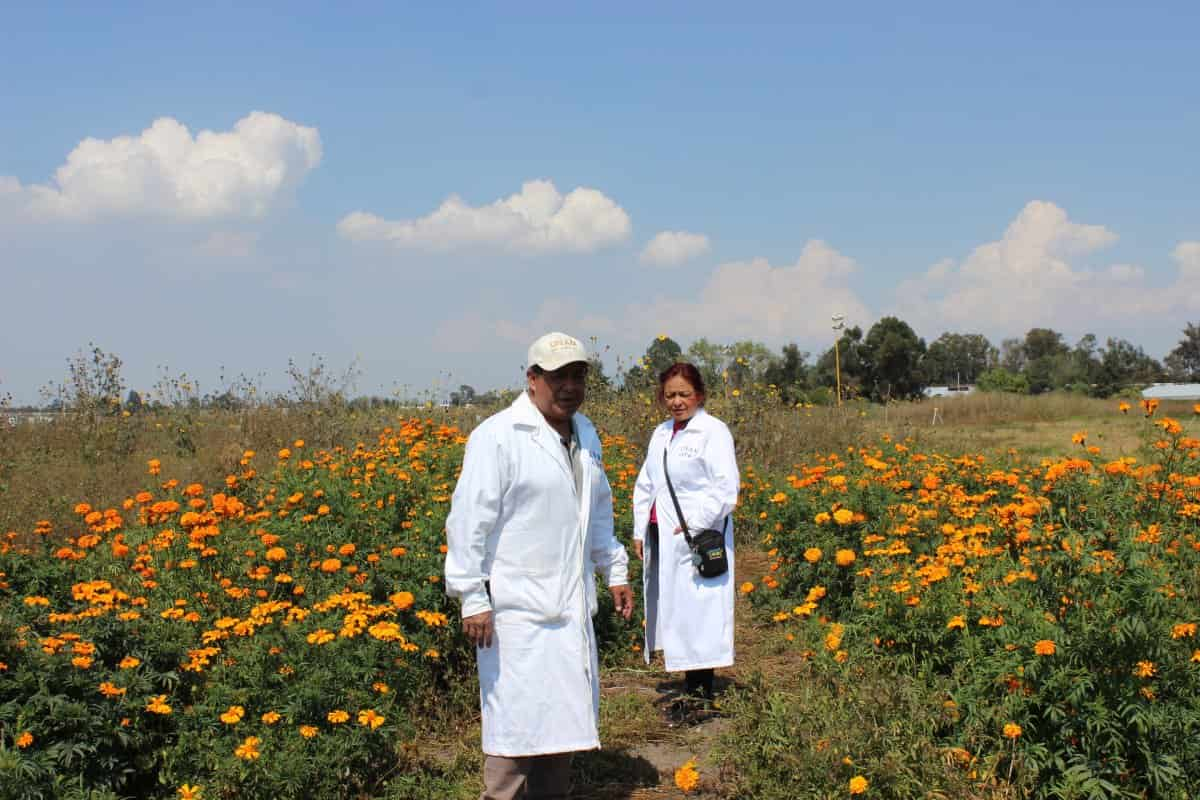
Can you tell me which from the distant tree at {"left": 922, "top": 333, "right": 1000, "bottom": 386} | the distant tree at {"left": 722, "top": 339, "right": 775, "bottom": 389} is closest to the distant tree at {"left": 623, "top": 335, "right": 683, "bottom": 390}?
the distant tree at {"left": 722, "top": 339, "right": 775, "bottom": 389}

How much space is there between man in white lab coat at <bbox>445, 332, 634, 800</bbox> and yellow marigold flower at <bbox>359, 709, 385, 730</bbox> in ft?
1.33

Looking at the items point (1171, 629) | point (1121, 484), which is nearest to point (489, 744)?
point (1171, 629)

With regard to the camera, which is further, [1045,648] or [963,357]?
[963,357]

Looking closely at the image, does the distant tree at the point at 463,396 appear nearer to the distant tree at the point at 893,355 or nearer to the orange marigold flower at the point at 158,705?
the orange marigold flower at the point at 158,705

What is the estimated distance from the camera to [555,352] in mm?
3051

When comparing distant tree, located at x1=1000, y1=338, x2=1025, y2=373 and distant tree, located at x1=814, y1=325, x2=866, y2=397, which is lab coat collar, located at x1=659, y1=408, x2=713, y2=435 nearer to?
distant tree, located at x1=814, y1=325, x2=866, y2=397

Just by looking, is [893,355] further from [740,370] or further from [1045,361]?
[740,370]

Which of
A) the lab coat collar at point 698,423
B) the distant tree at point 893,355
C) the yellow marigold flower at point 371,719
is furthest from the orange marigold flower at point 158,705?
the distant tree at point 893,355

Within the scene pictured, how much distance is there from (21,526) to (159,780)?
4.07 metres

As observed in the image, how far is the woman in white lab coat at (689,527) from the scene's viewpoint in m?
4.52

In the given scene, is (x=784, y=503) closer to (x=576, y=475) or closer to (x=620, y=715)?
(x=620, y=715)

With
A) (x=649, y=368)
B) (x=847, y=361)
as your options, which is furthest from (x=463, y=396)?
(x=847, y=361)

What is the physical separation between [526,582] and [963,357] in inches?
3587

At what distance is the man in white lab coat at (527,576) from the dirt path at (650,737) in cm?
76
